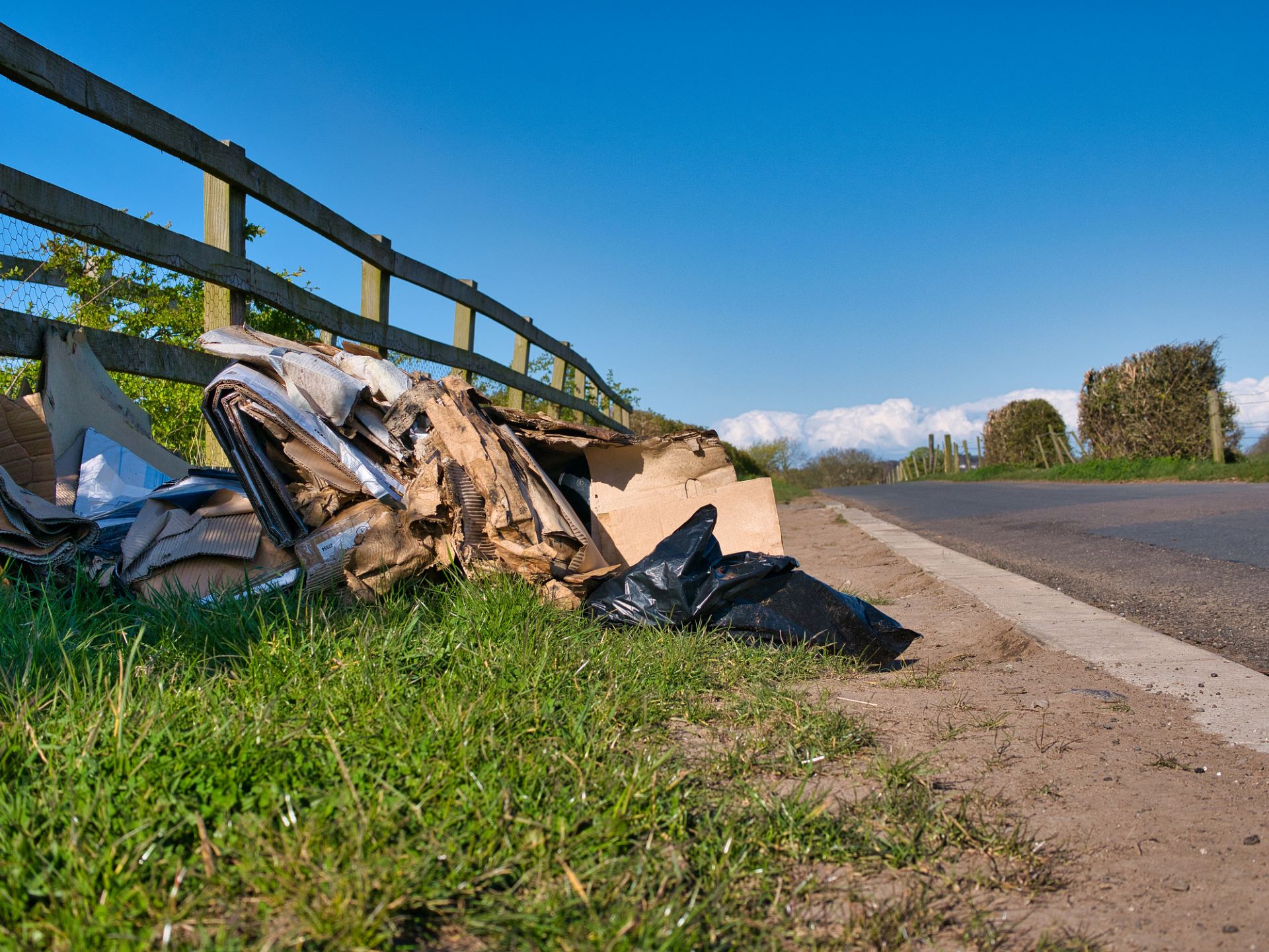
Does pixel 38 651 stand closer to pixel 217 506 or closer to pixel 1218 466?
pixel 217 506

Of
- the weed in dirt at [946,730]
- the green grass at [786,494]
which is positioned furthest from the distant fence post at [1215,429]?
the weed in dirt at [946,730]

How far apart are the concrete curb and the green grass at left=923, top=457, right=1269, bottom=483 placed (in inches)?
500

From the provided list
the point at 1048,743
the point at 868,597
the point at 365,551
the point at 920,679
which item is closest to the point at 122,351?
the point at 365,551

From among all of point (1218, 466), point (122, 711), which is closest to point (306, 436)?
point (122, 711)

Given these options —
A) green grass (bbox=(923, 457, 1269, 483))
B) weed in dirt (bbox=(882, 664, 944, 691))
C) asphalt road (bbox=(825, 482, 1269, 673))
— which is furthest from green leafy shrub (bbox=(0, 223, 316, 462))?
green grass (bbox=(923, 457, 1269, 483))

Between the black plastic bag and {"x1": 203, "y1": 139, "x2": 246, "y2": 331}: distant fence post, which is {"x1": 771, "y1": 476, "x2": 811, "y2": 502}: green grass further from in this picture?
the black plastic bag

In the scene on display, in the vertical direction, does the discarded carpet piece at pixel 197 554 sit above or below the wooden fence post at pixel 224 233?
below

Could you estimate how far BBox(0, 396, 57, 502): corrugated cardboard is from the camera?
3113 millimetres

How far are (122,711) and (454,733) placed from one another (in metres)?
0.68

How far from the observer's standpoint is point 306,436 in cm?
323

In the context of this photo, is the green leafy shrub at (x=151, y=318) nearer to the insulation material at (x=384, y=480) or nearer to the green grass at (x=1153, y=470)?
the insulation material at (x=384, y=480)

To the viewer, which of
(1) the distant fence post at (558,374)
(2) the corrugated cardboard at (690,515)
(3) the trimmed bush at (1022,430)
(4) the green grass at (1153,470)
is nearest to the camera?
(2) the corrugated cardboard at (690,515)

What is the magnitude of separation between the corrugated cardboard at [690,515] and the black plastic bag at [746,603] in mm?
441

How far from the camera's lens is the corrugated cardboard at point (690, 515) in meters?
3.68
